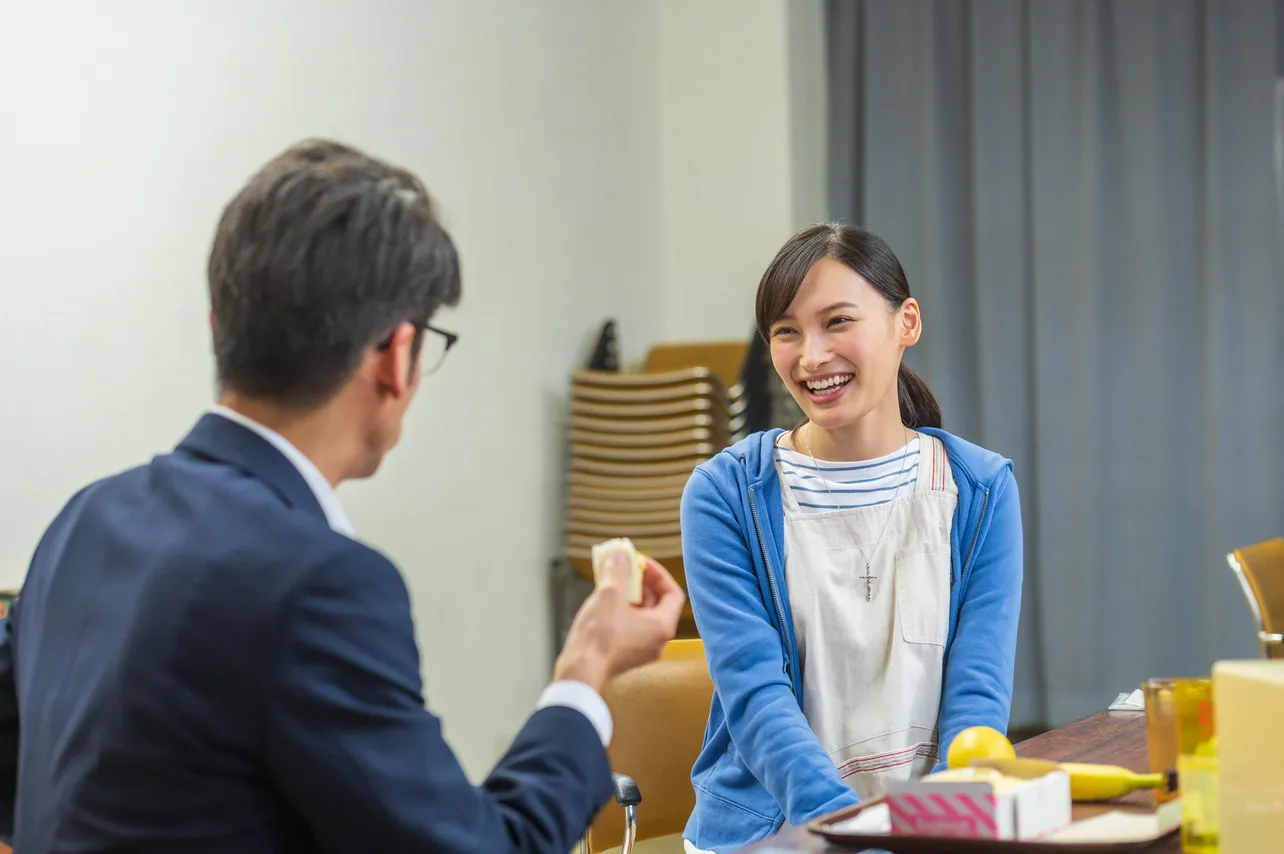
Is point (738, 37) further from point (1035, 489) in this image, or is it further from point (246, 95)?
point (246, 95)

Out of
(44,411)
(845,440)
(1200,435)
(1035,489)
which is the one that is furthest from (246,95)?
(1200,435)

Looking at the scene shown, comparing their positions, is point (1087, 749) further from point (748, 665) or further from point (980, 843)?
point (980, 843)

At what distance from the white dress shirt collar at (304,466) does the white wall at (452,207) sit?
1.45m

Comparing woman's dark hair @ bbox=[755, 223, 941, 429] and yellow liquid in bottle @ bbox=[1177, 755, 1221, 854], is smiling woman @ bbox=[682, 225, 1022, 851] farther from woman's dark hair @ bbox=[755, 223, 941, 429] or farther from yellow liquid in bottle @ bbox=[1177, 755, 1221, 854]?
yellow liquid in bottle @ bbox=[1177, 755, 1221, 854]

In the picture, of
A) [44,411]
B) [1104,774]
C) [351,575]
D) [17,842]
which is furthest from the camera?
[44,411]

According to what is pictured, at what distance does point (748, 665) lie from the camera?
6.43 ft

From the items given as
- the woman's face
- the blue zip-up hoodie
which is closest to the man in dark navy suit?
the blue zip-up hoodie

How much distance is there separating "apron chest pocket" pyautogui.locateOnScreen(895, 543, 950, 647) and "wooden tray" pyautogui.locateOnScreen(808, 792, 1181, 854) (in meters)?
0.56

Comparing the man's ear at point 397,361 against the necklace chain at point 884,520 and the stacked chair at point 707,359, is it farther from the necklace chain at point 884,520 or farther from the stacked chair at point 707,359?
the stacked chair at point 707,359

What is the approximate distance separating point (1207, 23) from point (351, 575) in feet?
16.3

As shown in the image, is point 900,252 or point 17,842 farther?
point 900,252

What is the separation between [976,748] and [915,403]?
3.08 feet

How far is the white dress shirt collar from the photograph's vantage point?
3.87 feet

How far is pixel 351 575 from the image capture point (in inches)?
42.6
